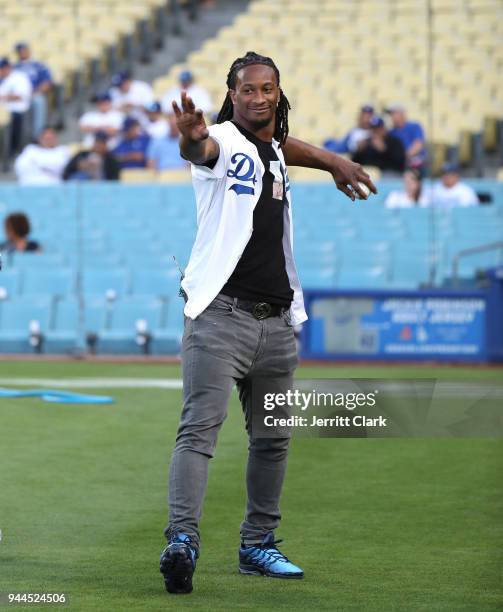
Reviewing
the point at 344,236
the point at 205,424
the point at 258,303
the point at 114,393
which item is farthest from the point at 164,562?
the point at 344,236

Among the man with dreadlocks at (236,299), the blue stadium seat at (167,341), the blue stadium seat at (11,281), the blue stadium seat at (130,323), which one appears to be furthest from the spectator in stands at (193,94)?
the man with dreadlocks at (236,299)

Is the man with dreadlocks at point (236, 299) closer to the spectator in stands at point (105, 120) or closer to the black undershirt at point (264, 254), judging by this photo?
the black undershirt at point (264, 254)

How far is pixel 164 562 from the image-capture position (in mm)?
5238

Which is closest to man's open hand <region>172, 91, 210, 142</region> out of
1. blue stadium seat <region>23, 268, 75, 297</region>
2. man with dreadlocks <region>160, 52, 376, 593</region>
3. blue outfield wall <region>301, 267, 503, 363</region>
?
man with dreadlocks <region>160, 52, 376, 593</region>

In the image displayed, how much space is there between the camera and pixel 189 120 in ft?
16.5

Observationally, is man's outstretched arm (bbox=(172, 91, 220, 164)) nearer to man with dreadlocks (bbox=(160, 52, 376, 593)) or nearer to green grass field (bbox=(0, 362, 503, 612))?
man with dreadlocks (bbox=(160, 52, 376, 593))

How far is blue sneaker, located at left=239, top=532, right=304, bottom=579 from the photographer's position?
18.6 feet

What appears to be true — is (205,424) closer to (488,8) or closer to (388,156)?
(388,156)

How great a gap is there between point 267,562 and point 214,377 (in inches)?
30.9

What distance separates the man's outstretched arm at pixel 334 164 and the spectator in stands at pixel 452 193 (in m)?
12.9

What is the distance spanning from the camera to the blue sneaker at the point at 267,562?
18.6ft

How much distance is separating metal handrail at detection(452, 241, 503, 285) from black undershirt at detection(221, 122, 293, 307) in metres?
11.8

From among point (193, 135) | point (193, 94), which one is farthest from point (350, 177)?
point (193, 94)

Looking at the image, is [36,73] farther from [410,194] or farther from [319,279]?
[319,279]
